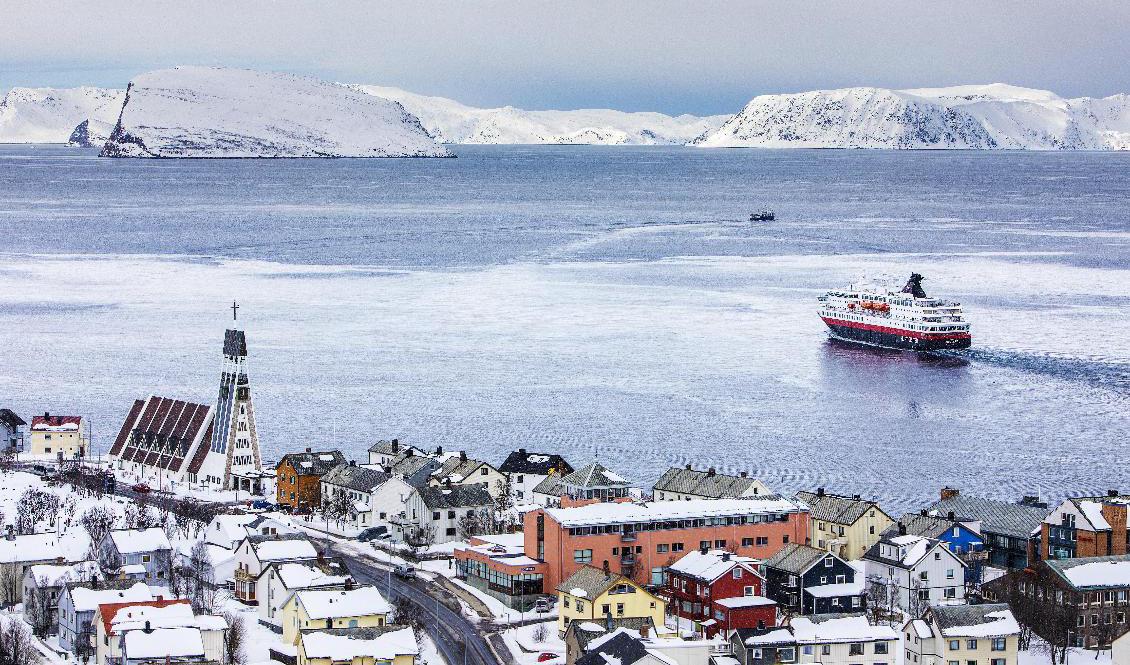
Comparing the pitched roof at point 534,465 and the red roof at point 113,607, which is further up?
the red roof at point 113,607

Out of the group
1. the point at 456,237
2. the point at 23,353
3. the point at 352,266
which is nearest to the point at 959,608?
the point at 23,353

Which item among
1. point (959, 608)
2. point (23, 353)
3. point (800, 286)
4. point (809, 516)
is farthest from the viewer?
point (800, 286)

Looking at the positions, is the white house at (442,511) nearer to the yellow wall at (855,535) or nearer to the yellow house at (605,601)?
the yellow wall at (855,535)

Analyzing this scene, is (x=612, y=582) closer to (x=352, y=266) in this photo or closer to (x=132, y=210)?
(x=352, y=266)

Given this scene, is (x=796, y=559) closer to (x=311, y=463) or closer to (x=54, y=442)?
(x=311, y=463)

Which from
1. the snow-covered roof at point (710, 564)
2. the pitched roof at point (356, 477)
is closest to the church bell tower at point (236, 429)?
the pitched roof at point (356, 477)

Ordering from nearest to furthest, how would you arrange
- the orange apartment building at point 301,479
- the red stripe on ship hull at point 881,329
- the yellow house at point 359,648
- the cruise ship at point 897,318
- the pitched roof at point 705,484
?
the yellow house at point 359,648
the pitched roof at point 705,484
the orange apartment building at point 301,479
the cruise ship at point 897,318
the red stripe on ship hull at point 881,329
